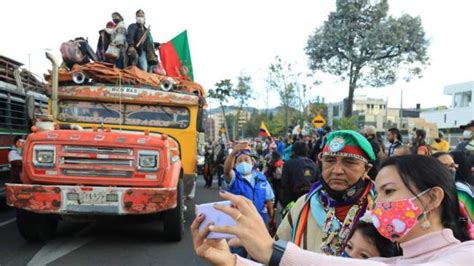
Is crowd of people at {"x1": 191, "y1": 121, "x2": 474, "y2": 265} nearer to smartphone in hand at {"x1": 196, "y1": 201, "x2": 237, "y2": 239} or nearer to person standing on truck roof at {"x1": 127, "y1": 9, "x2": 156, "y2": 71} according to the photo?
smartphone in hand at {"x1": 196, "y1": 201, "x2": 237, "y2": 239}

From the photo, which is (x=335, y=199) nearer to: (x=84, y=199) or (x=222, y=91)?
(x=84, y=199)

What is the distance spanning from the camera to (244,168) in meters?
4.26

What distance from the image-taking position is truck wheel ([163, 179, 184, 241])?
609cm

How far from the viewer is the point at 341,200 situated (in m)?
2.13

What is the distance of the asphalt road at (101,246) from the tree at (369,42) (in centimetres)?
1684

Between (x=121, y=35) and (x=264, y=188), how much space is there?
464 cm

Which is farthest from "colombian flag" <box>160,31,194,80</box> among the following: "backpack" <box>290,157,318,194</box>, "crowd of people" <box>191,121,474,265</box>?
"crowd of people" <box>191,121,474,265</box>

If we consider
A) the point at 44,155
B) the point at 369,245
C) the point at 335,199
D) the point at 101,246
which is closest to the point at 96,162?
the point at 44,155

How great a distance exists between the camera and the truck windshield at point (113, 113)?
680 cm

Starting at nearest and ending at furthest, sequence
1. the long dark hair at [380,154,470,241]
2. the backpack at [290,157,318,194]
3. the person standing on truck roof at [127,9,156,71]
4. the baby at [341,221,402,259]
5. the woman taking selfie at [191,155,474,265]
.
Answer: the woman taking selfie at [191,155,474,265] < the long dark hair at [380,154,470,241] < the baby at [341,221,402,259] < the backpack at [290,157,318,194] < the person standing on truck roof at [127,9,156,71]

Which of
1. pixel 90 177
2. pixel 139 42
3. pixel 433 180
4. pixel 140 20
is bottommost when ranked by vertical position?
pixel 90 177

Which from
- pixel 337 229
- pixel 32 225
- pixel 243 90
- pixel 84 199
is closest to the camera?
pixel 337 229

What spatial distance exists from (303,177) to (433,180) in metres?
3.55

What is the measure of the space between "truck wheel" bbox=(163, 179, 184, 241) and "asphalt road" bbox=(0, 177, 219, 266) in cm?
12
